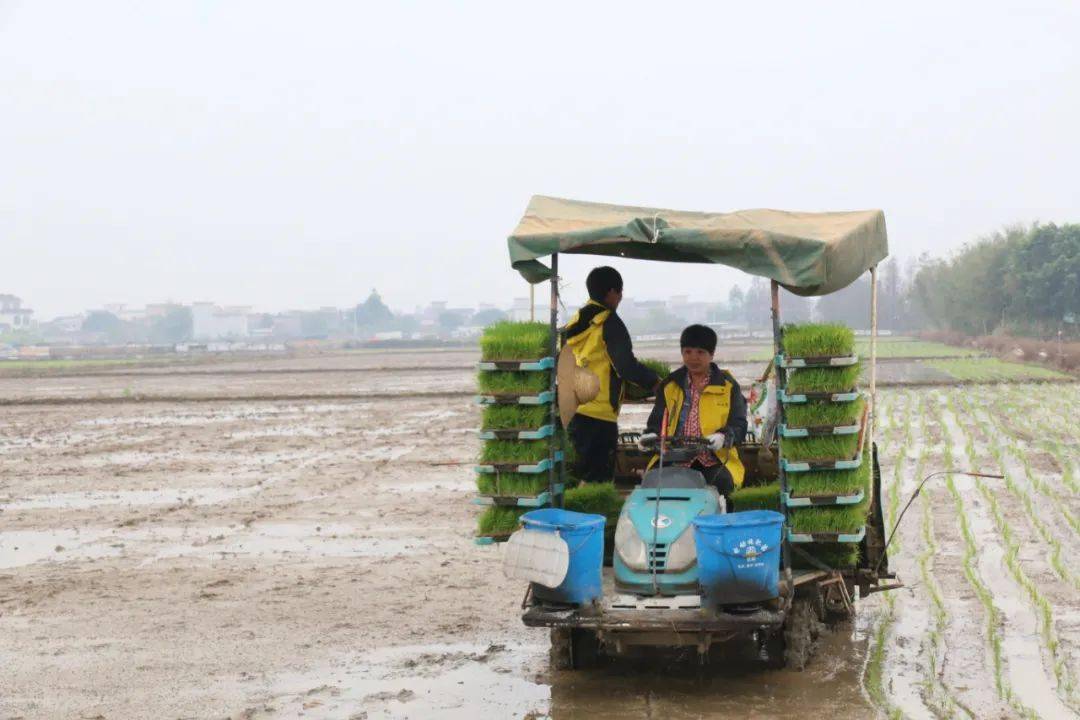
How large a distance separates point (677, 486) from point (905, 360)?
137 feet

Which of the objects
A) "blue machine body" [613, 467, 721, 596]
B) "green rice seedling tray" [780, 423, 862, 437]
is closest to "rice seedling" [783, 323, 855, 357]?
"green rice seedling tray" [780, 423, 862, 437]

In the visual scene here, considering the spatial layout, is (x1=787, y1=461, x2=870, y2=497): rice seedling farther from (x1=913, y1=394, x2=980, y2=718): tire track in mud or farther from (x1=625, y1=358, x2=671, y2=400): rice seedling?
(x1=625, y1=358, x2=671, y2=400): rice seedling

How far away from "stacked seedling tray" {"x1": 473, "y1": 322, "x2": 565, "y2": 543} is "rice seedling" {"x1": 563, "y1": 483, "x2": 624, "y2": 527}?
401mm

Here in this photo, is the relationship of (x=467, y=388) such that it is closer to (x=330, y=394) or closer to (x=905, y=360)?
(x=330, y=394)

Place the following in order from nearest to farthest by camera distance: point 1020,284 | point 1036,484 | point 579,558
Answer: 1. point 579,558
2. point 1036,484
3. point 1020,284

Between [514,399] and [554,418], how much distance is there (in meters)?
0.35

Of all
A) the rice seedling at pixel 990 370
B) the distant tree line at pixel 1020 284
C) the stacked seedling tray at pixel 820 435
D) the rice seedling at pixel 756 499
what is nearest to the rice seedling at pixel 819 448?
the stacked seedling tray at pixel 820 435

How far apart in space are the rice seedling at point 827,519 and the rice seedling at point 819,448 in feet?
0.94

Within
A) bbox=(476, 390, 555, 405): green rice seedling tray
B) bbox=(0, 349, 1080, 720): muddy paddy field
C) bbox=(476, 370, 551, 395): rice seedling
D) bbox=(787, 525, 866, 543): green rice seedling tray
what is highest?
bbox=(476, 370, 551, 395): rice seedling

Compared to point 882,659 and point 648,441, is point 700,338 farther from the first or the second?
point 882,659

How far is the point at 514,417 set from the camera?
23.7 feet

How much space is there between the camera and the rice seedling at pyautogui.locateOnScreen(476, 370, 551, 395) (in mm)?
7180

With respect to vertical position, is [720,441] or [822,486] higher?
[720,441]

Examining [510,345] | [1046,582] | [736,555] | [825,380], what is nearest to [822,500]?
[825,380]
